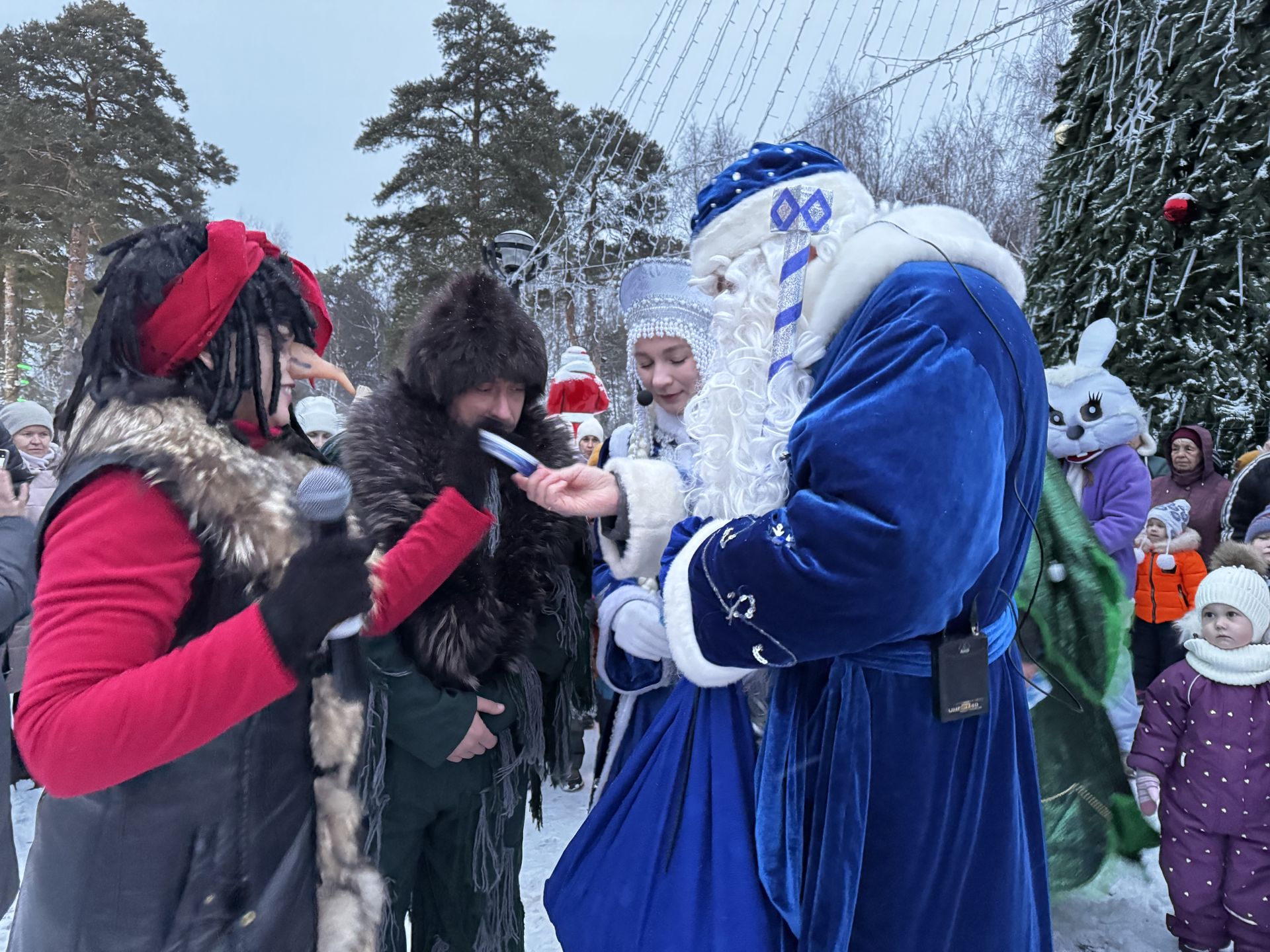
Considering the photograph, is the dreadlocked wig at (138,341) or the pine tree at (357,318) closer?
the dreadlocked wig at (138,341)

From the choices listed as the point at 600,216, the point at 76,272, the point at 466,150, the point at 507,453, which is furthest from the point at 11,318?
the point at 507,453

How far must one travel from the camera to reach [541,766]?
2189 mm

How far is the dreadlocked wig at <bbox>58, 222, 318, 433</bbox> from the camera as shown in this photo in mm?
1179

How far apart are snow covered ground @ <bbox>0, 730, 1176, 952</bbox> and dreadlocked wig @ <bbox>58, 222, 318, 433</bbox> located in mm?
1965

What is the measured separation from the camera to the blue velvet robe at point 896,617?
104cm

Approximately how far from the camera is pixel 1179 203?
5.43 m

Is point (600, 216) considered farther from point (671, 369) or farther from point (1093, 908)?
point (1093, 908)

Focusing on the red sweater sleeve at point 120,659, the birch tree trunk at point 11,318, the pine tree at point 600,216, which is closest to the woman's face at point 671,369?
the red sweater sleeve at point 120,659

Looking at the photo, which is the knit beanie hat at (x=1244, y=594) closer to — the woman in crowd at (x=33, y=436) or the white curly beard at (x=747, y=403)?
the white curly beard at (x=747, y=403)

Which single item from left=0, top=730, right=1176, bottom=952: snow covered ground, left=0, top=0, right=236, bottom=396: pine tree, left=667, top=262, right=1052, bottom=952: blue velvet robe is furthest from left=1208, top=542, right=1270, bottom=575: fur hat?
left=0, top=0, right=236, bottom=396: pine tree

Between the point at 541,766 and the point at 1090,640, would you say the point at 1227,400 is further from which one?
the point at 541,766

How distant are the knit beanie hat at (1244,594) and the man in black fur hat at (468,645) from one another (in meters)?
2.16

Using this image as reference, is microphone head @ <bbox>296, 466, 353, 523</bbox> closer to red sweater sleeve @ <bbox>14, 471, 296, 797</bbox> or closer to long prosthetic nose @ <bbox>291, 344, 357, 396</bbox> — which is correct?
red sweater sleeve @ <bbox>14, 471, 296, 797</bbox>

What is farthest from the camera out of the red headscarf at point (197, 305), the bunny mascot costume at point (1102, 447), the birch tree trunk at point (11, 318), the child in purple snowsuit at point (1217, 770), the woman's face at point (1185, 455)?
the birch tree trunk at point (11, 318)
